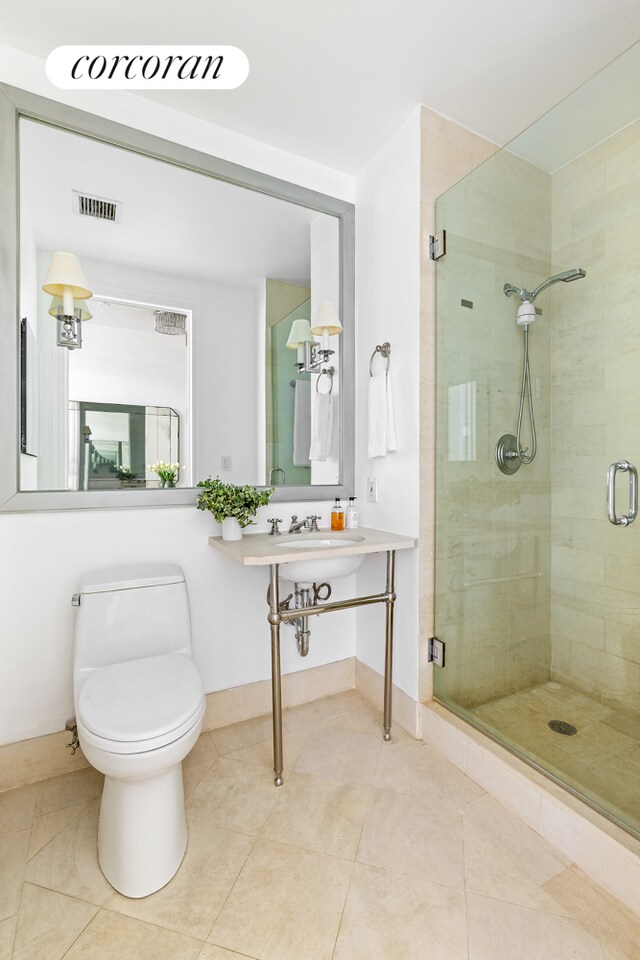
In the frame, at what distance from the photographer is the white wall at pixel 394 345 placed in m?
1.92

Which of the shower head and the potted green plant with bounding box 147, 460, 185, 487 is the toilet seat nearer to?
the potted green plant with bounding box 147, 460, 185, 487

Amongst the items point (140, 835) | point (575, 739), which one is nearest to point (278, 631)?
point (140, 835)

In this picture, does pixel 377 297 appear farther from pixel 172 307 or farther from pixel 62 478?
pixel 62 478

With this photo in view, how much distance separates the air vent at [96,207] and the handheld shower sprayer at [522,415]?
5.06ft

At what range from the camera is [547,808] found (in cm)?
138

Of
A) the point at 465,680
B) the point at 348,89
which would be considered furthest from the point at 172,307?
the point at 465,680

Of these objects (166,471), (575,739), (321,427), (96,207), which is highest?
(96,207)

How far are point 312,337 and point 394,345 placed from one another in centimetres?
41

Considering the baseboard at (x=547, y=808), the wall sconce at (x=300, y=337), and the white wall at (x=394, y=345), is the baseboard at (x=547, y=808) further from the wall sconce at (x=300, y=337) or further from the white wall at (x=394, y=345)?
the wall sconce at (x=300, y=337)

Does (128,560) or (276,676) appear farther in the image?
(128,560)

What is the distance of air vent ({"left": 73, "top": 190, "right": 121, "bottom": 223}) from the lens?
1.71m

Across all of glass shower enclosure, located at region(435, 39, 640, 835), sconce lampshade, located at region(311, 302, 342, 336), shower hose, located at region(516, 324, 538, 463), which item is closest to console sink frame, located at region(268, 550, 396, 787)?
glass shower enclosure, located at region(435, 39, 640, 835)

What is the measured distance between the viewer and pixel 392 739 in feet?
6.21

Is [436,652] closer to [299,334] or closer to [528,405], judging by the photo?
[528,405]
